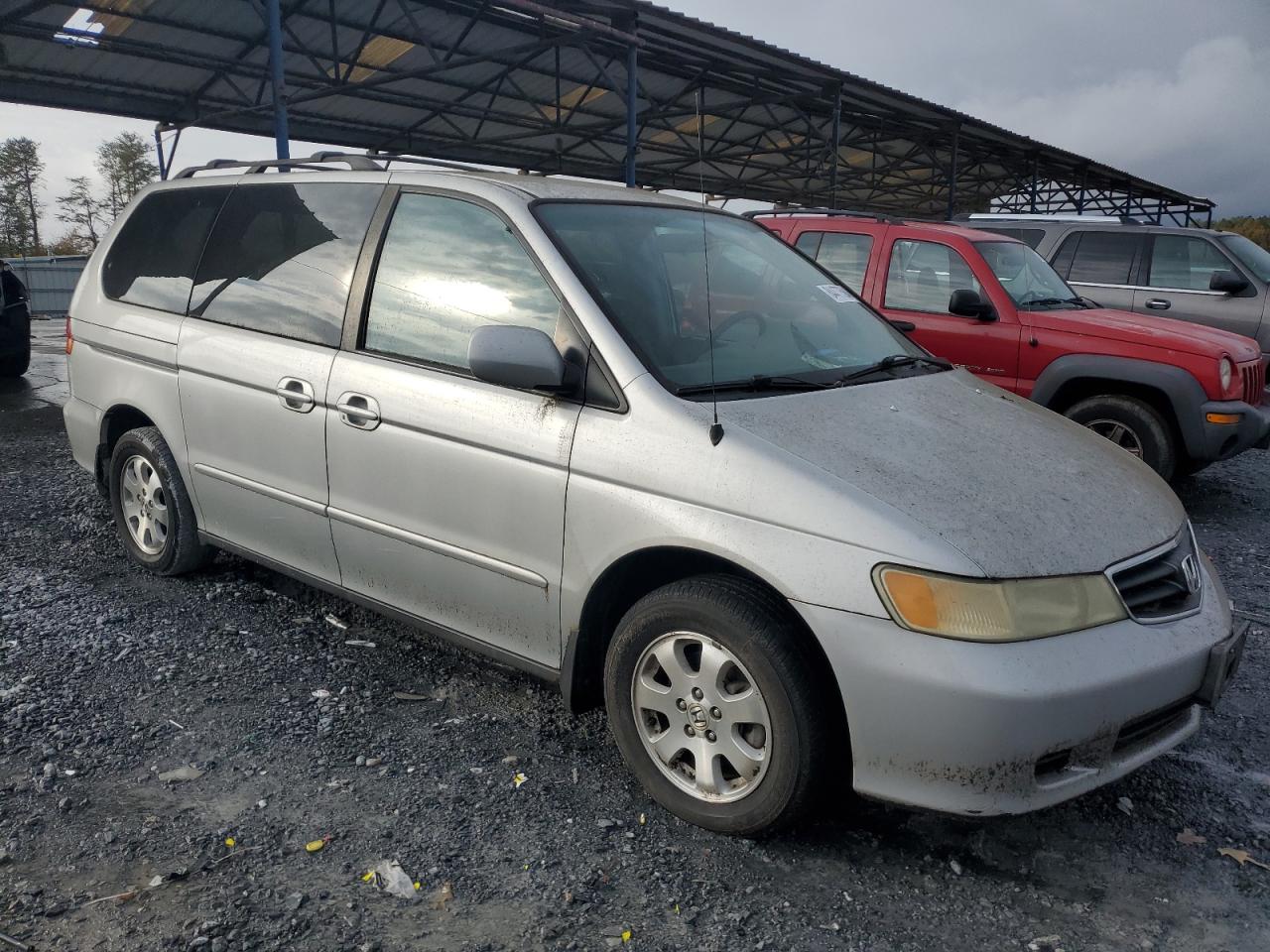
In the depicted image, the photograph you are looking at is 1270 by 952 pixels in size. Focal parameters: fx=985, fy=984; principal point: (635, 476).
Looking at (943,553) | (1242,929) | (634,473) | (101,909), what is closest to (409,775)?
(101,909)

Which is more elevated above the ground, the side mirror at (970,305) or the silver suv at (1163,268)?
the silver suv at (1163,268)

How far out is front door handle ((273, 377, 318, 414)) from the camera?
11.2 ft

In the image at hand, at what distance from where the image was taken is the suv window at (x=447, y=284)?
3.00m

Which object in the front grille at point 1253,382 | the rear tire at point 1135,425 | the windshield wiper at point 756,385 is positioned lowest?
the rear tire at point 1135,425

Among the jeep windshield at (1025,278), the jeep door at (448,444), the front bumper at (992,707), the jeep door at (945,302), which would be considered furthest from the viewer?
the jeep windshield at (1025,278)

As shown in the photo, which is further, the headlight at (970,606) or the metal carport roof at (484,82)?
the metal carport roof at (484,82)

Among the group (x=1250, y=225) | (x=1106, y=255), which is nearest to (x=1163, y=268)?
(x=1106, y=255)

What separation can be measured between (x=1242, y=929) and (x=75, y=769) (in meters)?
3.10

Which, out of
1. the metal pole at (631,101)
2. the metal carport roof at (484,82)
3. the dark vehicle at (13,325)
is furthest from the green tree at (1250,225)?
the dark vehicle at (13,325)

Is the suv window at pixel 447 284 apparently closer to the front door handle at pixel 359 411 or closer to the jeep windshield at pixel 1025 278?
the front door handle at pixel 359 411

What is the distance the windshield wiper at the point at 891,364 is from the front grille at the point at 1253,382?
3677 millimetres

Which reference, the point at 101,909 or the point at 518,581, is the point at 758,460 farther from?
the point at 101,909

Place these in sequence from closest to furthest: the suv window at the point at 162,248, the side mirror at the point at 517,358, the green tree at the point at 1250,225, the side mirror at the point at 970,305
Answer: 1. the side mirror at the point at 517,358
2. the suv window at the point at 162,248
3. the side mirror at the point at 970,305
4. the green tree at the point at 1250,225

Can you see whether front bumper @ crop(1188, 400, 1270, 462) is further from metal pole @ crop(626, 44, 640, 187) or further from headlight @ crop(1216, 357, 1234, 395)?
metal pole @ crop(626, 44, 640, 187)
